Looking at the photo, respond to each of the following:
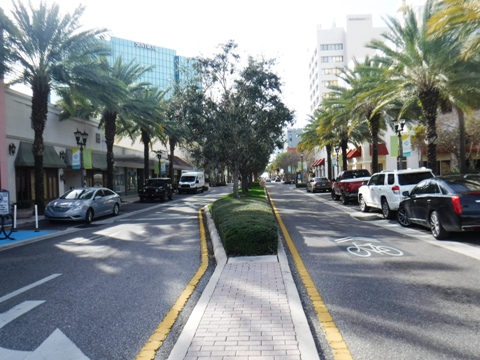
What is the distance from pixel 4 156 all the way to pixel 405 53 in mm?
20982

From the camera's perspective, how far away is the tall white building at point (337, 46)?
84.1 meters

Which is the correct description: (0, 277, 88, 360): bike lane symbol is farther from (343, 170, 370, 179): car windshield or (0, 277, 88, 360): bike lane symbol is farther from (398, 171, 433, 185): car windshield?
(343, 170, 370, 179): car windshield

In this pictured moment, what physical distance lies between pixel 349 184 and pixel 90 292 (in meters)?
19.1

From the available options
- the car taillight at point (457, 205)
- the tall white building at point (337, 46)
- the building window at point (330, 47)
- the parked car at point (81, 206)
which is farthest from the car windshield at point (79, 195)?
the building window at point (330, 47)

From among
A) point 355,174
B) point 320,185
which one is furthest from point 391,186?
point 320,185

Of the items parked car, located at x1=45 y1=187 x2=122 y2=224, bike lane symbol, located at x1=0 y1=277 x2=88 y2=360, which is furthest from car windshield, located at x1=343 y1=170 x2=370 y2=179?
bike lane symbol, located at x1=0 y1=277 x2=88 y2=360

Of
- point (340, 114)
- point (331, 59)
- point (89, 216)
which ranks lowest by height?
point (89, 216)

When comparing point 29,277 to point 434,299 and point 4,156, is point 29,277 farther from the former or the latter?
point 4,156

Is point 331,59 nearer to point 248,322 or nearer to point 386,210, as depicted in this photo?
point 386,210

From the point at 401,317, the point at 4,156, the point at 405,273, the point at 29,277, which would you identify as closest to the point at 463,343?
the point at 401,317

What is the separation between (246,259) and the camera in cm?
812

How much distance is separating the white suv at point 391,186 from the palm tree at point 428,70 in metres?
3.47

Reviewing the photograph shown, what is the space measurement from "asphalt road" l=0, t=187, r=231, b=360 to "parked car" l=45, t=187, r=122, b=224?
4.99 metres

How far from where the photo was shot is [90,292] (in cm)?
638
